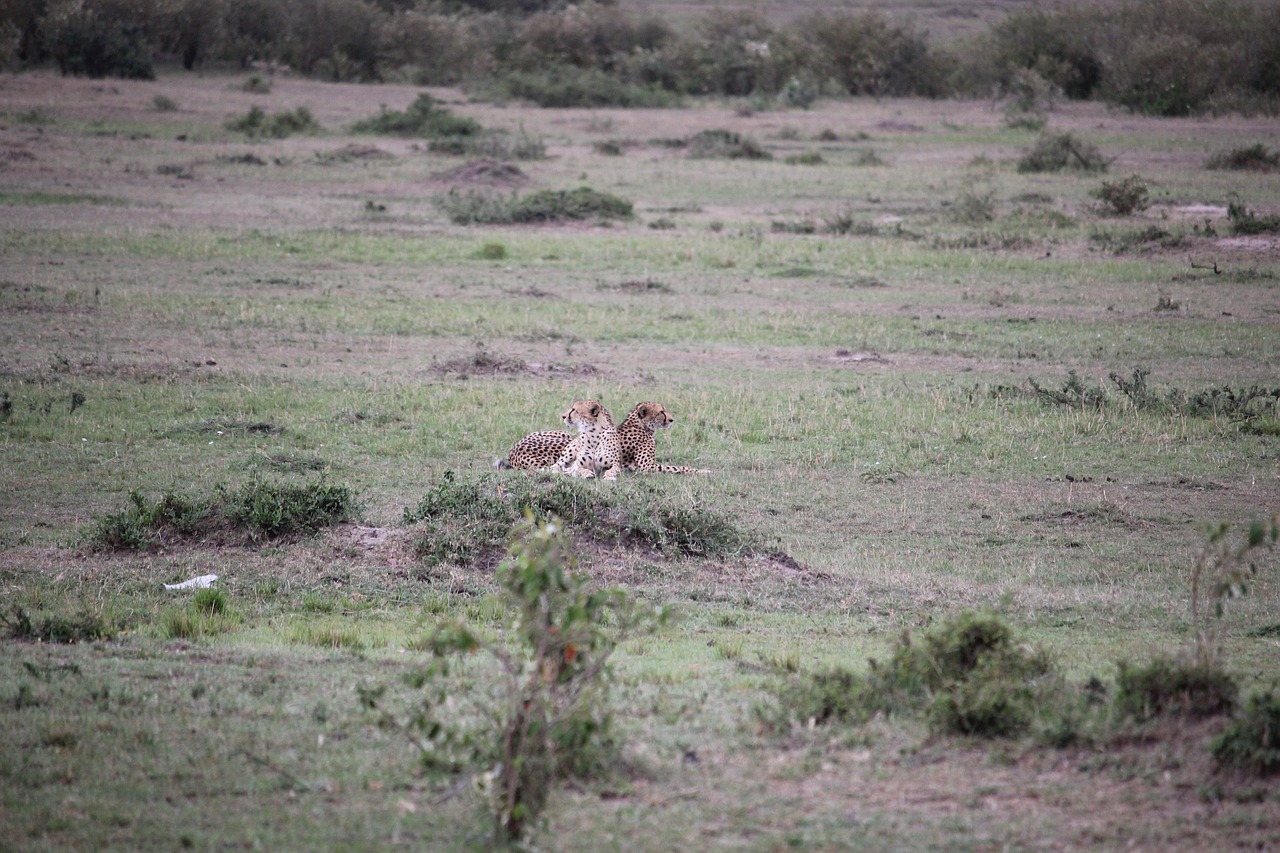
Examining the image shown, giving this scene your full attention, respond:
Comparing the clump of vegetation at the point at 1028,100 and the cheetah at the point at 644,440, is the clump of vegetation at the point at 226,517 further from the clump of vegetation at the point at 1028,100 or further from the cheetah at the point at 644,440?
the clump of vegetation at the point at 1028,100

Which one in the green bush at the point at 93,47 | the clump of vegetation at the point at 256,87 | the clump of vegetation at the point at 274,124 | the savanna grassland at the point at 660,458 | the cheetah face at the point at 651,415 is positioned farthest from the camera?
the clump of vegetation at the point at 256,87

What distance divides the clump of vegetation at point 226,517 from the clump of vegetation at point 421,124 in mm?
26603

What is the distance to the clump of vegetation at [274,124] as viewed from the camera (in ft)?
109

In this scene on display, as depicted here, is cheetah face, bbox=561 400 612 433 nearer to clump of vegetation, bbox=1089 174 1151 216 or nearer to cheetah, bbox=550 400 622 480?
cheetah, bbox=550 400 622 480

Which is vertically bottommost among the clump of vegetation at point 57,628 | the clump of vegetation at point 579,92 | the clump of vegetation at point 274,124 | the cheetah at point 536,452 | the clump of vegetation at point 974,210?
the clump of vegetation at point 57,628

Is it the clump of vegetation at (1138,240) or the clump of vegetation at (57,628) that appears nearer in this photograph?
the clump of vegetation at (57,628)

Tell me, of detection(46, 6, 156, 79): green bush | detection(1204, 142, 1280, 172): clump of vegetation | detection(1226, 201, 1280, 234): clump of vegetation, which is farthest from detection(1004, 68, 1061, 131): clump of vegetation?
detection(46, 6, 156, 79): green bush

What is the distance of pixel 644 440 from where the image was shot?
36.6 ft

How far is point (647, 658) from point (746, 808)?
2.14 meters

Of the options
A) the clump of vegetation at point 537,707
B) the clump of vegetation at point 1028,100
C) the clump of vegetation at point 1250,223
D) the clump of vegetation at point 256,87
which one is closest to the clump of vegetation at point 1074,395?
the clump of vegetation at point 537,707

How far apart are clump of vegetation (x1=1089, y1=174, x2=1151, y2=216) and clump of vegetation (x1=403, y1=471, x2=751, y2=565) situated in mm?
17394

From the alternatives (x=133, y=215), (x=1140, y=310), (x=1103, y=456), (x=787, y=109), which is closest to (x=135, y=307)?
(x=133, y=215)

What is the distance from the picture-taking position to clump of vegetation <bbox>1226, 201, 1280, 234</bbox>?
2127 cm

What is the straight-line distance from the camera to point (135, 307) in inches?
632
